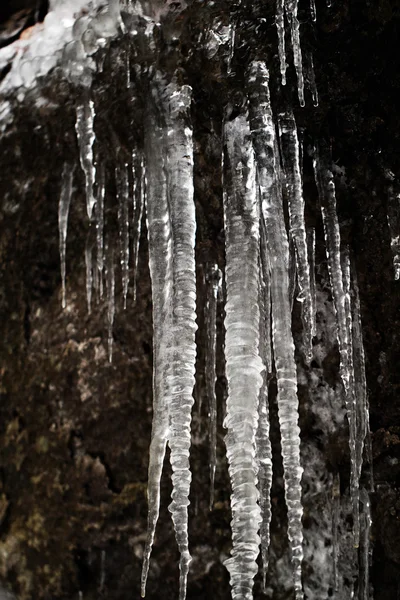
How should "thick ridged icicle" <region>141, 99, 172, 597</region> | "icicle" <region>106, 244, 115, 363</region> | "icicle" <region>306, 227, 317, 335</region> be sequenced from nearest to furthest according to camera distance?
"thick ridged icicle" <region>141, 99, 172, 597</region> → "icicle" <region>306, 227, 317, 335</region> → "icicle" <region>106, 244, 115, 363</region>

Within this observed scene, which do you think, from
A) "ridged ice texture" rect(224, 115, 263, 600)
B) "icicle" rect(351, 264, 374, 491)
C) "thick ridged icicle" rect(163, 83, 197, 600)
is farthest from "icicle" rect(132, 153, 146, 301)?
"icicle" rect(351, 264, 374, 491)

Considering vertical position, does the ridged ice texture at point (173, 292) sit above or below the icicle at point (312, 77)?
below

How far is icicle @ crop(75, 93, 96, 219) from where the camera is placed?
6.13 ft

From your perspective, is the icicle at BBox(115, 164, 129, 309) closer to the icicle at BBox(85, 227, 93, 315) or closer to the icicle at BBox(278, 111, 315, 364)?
the icicle at BBox(85, 227, 93, 315)

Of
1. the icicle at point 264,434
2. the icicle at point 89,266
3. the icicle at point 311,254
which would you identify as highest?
the icicle at point 89,266

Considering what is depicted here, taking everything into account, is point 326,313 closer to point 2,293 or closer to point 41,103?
point 41,103

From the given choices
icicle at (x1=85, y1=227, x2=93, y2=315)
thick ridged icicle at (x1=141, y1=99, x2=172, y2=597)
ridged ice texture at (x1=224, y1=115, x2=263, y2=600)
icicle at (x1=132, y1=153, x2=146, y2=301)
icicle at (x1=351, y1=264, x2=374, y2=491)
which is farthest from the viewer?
icicle at (x1=85, y1=227, x2=93, y2=315)

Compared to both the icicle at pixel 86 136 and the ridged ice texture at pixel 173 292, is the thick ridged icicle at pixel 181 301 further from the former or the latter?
the icicle at pixel 86 136

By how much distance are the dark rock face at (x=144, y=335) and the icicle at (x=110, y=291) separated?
28mm

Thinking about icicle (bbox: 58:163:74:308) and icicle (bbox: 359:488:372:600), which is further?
icicle (bbox: 58:163:74:308)

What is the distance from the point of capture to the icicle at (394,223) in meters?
1.67

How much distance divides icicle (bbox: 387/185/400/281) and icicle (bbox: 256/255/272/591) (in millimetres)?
357

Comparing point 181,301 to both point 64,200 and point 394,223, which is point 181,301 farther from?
point 64,200

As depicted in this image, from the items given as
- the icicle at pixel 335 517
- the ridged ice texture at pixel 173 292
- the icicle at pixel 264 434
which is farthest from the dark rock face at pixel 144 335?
the icicle at pixel 264 434
